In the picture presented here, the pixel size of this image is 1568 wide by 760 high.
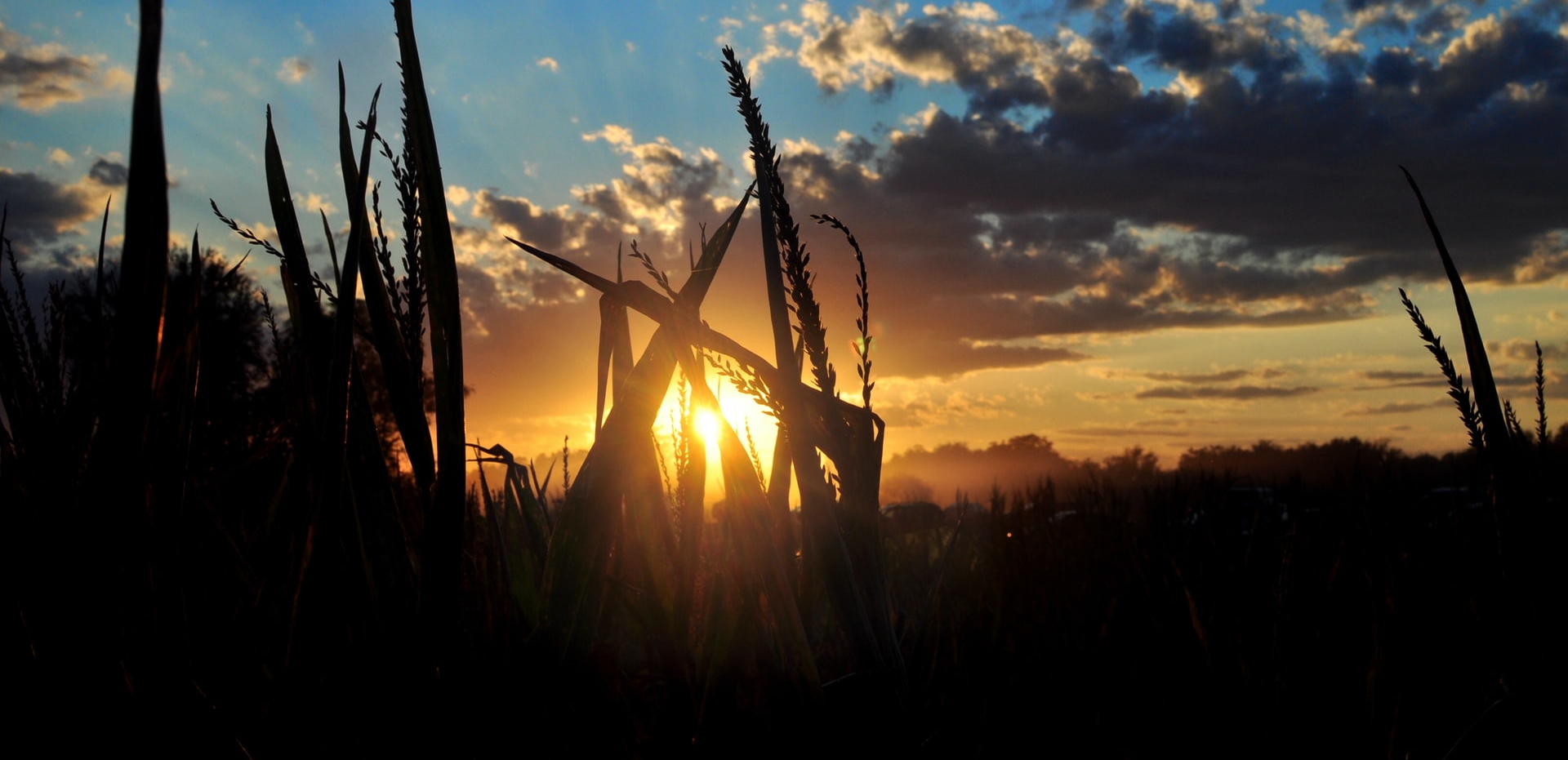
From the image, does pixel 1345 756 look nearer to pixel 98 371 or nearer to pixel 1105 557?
pixel 98 371

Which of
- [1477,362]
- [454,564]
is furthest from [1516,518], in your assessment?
[454,564]

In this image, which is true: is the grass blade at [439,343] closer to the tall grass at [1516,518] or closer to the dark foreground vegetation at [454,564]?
the dark foreground vegetation at [454,564]

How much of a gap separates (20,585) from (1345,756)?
2.12m

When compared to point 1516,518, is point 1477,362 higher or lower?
higher

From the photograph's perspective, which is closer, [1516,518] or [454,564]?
[454,564]

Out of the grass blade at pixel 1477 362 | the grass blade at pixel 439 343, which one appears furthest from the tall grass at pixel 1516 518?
the grass blade at pixel 439 343

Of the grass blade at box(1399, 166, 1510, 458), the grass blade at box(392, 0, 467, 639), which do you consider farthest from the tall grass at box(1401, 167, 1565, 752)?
the grass blade at box(392, 0, 467, 639)

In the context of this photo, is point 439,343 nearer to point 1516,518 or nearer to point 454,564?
→ point 454,564

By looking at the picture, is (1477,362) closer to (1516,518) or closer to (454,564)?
(1516,518)

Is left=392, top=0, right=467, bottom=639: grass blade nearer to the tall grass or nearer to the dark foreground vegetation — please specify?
the dark foreground vegetation

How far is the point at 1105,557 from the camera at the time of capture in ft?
12.9

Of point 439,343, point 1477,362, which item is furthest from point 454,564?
point 1477,362

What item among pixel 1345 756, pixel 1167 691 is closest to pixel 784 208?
pixel 1345 756

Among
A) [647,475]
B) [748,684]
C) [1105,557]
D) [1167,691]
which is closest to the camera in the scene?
[647,475]
